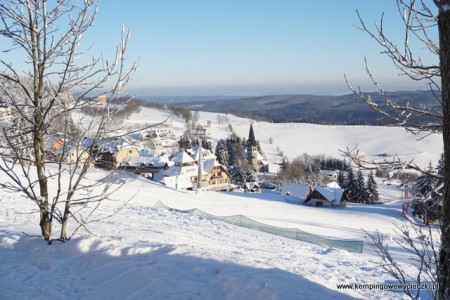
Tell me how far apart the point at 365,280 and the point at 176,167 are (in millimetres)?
41432

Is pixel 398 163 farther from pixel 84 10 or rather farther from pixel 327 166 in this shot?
pixel 327 166

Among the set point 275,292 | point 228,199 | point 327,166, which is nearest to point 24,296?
point 275,292

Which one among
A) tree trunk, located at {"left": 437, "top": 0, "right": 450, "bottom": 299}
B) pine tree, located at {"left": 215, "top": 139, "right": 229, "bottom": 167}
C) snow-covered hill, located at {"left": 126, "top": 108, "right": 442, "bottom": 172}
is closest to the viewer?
tree trunk, located at {"left": 437, "top": 0, "right": 450, "bottom": 299}

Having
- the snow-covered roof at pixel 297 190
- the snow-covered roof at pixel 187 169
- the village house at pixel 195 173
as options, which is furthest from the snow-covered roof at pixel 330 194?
the snow-covered roof at pixel 187 169

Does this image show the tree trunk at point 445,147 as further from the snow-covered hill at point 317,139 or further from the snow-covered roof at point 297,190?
the snow-covered hill at point 317,139

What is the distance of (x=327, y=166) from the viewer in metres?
102

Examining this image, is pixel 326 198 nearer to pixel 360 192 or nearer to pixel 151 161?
pixel 360 192

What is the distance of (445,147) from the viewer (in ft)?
11.0

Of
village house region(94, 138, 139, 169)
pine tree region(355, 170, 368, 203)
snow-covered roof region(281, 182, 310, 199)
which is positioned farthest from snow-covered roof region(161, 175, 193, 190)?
village house region(94, 138, 139, 169)

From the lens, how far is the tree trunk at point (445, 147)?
3207 mm

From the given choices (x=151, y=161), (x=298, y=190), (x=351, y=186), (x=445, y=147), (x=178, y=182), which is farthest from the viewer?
(x=151, y=161)

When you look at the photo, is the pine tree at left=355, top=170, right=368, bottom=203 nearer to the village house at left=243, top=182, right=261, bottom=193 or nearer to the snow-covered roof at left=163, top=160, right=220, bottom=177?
the village house at left=243, top=182, right=261, bottom=193

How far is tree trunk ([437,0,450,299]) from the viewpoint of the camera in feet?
10.5

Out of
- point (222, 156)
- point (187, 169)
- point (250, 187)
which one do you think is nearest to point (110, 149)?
point (187, 169)
